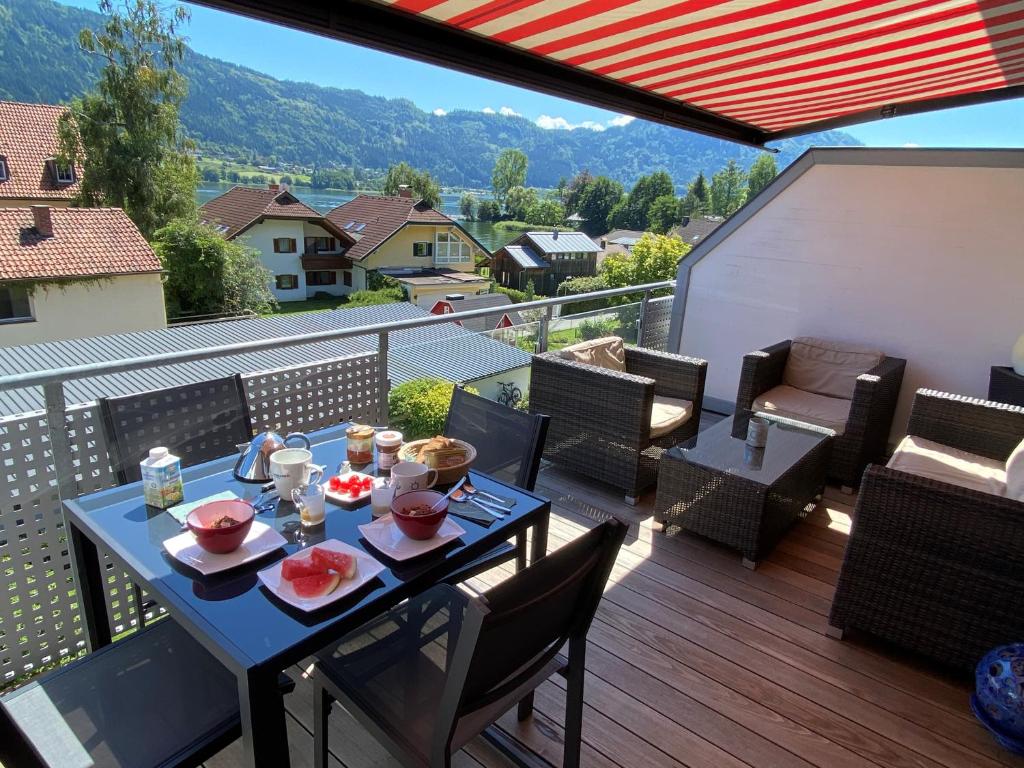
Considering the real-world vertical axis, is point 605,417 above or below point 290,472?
below

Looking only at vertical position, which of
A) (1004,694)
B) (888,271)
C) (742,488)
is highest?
A: (888,271)

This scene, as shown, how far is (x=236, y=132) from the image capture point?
3263 inches

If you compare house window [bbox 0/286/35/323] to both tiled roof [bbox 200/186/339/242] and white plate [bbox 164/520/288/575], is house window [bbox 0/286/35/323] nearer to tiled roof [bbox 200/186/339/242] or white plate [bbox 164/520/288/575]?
tiled roof [bbox 200/186/339/242]

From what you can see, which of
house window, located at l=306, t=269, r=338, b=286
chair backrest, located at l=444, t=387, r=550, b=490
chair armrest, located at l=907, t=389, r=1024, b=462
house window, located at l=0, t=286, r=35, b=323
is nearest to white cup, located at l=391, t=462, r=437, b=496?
chair backrest, located at l=444, t=387, r=550, b=490

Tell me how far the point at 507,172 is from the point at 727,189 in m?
33.8

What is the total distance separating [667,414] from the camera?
371cm

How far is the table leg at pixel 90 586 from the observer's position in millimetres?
1706

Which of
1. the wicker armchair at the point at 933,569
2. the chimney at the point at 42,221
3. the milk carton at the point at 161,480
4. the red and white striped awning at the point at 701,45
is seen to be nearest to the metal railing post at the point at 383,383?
the red and white striped awning at the point at 701,45

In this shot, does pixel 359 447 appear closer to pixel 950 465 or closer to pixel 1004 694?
pixel 1004 694

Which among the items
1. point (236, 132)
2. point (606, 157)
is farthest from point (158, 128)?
point (606, 157)

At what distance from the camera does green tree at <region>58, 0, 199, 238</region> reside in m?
22.5

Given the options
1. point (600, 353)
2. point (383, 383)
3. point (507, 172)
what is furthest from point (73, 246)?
point (507, 172)

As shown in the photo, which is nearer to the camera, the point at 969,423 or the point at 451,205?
the point at 969,423

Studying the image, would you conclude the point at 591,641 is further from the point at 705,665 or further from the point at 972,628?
the point at 972,628
